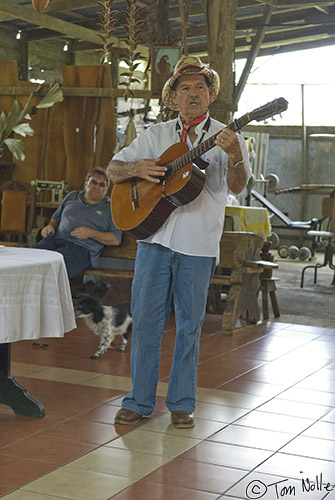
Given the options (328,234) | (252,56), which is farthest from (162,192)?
(252,56)

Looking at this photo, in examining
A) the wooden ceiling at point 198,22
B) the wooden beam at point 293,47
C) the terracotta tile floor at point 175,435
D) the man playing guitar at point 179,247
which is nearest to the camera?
the terracotta tile floor at point 175,435

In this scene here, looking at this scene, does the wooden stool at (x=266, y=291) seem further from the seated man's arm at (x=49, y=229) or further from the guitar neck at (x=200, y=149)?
the guitar neck at (x=200, y=149)

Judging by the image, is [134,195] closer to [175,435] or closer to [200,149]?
[200,149]

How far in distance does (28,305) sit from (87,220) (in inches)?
126

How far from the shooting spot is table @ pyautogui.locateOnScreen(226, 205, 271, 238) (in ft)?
27.3

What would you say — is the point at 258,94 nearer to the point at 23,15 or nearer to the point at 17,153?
the point at 23,15

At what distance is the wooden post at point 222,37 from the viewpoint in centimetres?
800

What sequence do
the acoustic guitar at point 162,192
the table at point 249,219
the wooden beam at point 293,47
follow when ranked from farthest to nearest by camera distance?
the wooden beam at point 293,47 < the table at point 249,219 < the acoustic guitar at point 162,192

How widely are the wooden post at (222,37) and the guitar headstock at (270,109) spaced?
4.64m

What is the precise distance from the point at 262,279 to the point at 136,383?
12.4ft

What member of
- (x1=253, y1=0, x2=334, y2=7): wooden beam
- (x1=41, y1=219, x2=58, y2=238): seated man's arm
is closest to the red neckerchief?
(x1=41, y1=219, x2=58, y2=238): seated man's arm

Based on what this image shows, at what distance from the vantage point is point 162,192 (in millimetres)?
3811

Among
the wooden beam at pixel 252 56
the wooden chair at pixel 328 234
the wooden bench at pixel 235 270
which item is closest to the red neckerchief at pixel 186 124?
the wooden bench at pixel 235 270

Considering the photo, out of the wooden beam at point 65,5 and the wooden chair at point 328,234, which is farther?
the wooden chair at point 328,234
